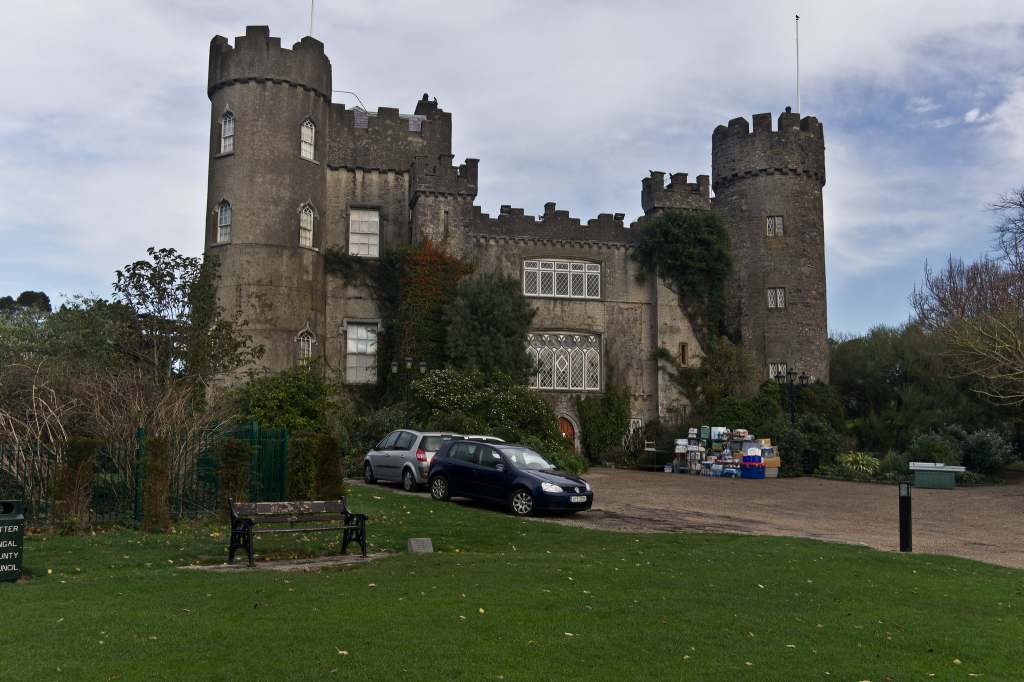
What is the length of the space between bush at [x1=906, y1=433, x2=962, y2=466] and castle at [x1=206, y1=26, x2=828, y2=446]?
640 cm

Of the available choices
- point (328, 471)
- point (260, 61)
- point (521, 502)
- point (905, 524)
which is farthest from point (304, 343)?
point (905, 524)

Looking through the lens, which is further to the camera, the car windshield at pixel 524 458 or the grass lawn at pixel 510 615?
the car windshield at pixel 524 458

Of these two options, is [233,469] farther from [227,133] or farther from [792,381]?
[792,381]

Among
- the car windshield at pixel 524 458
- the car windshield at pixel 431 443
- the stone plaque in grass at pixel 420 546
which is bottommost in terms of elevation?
the stone plaque in grass at pixel 420 546

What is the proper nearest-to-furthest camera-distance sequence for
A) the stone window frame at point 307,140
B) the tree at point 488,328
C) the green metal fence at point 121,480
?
1. the green metal fence at point 121,480
2. the tree at point 488,328
3. the stone window frame at point 307,140

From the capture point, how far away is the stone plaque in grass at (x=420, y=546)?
12.8m

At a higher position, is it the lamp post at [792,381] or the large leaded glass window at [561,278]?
the large leaded glass window at [561,278]

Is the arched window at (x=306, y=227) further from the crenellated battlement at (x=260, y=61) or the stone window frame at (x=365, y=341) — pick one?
the crenellated battlement at (x=260, y=61)

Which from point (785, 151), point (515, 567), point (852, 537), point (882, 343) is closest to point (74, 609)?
point (515, 567)

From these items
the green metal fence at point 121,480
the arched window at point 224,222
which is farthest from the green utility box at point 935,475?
the arched window at point 224,222

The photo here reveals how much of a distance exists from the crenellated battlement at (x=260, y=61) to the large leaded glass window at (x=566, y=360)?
12.6 meters

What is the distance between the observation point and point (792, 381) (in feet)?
112

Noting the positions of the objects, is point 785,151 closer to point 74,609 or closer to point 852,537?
point 852,537

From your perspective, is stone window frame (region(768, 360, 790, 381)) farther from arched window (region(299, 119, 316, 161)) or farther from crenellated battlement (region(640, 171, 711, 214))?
arched window (region(299, 119, 316, 161))
